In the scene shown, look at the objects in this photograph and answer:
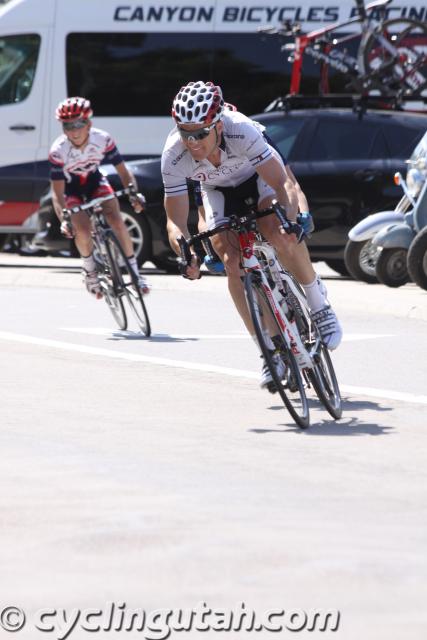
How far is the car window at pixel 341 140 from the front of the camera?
19.9 meters

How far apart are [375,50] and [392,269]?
545 centimetres

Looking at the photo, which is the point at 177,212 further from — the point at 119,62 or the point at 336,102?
the point at 119,62

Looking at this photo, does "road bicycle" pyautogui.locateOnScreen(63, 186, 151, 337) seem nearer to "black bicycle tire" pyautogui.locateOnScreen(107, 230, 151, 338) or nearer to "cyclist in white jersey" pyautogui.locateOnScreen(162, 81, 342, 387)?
"black bicycle tire" pyautogui.locateOnScreen(107, 230, 151, 338)

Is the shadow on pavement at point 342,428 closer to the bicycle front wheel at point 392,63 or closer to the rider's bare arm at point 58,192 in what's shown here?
the rider's bare arm at point 58,192

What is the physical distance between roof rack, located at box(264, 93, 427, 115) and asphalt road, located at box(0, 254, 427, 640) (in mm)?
6794

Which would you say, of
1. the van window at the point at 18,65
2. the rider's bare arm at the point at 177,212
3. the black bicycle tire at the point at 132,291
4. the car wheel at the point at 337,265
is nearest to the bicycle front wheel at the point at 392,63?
the car wheel at the point at 337,265

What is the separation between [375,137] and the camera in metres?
19.9

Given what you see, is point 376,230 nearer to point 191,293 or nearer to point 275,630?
point 191,293

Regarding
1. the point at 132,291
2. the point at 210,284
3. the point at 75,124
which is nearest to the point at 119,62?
the point at 210,284

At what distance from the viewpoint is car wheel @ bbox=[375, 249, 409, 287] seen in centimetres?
1755

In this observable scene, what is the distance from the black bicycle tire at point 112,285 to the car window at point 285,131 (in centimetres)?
586

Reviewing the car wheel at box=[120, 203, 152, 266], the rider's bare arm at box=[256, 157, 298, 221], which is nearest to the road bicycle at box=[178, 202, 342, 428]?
the rider's bare arm at box=[256, 157, 298, 221]

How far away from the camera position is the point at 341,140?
2002cm

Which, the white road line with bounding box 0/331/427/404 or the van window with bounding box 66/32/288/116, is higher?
the white road line with bounding box 0/331/427/404
